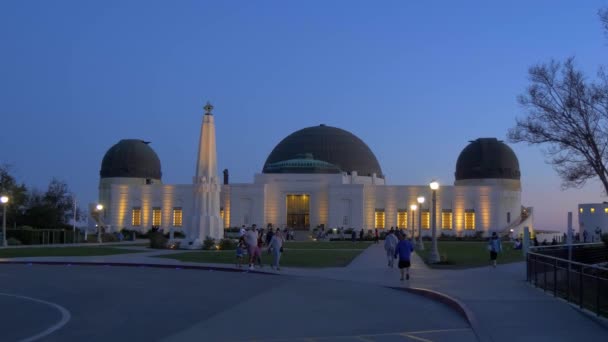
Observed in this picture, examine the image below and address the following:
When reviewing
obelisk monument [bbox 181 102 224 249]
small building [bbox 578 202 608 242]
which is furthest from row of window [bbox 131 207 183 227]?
small building [bbox 578 202 608 242]

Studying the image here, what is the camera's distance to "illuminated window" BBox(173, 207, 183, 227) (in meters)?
81.8

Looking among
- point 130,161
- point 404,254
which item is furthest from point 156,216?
point 404,254

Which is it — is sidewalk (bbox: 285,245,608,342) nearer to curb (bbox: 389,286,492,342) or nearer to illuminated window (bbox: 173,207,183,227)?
curb (bbox: 389,286,492,342)

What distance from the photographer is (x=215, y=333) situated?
12.2m

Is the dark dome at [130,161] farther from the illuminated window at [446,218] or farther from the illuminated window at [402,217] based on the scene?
the illuminated window at [446,218]

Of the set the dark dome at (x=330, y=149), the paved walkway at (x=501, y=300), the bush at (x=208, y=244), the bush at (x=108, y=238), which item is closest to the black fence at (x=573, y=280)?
the paved walkway at (x=501, y=300)

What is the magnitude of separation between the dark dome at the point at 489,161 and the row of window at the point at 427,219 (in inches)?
334

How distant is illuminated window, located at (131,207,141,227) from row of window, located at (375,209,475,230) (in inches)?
1044

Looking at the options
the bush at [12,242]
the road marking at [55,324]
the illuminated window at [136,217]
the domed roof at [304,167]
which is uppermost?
the domed roof at [304,167]

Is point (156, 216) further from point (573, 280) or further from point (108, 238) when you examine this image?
point (573, 280)

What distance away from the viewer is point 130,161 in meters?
89.2

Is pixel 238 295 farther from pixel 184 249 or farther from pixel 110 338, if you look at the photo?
pixel 184 249

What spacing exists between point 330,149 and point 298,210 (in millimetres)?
16184

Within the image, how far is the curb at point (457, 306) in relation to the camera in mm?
11997
